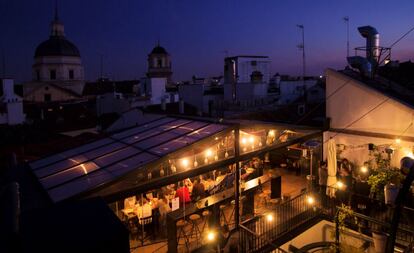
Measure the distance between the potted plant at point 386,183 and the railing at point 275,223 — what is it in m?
2.19

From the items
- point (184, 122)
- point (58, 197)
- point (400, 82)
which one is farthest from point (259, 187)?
point (400, 82)

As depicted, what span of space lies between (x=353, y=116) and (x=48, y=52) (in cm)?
6963

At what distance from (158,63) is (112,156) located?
74.2m

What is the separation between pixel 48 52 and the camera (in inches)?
2707

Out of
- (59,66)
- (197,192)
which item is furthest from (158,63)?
(197,192)

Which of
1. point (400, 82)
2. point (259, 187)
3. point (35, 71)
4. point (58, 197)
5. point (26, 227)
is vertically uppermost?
point (35, 71)

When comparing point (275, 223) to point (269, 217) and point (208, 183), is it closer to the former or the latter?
point (269, 217)

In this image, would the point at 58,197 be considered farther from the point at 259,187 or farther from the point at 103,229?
the point at 259,187

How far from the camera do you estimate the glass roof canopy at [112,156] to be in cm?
808

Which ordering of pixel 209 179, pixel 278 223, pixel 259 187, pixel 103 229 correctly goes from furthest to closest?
1. pixel 209 179
2. pixel 259 187
3. pixel 278 223
4. pixel 103 229

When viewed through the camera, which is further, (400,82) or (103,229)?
(400,82)

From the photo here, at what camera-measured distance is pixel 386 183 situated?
10570mm

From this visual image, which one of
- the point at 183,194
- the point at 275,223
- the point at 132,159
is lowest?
the point at 275,223

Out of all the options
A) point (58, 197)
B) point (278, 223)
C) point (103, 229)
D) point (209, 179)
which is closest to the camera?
point (103, 229)
